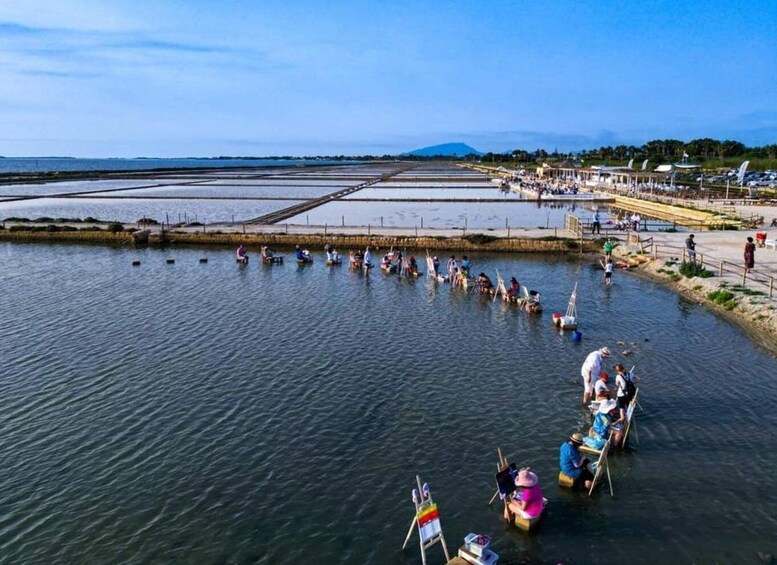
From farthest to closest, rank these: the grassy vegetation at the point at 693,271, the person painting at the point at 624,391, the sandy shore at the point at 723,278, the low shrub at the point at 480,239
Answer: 1. the low shrub at the point at 480,239
2. the grassy vegetation at the point at 693,271
3. the sandy shore at the point at 723,278
4. the person painting at the point at 624,391

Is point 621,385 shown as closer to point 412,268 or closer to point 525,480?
point 525,480

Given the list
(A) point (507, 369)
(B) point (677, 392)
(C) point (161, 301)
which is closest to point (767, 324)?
(B) point (677, 392)

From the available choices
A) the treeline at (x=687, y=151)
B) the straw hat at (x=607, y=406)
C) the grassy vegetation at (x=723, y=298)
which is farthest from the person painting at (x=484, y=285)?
the treeline at (x=687, y=151)

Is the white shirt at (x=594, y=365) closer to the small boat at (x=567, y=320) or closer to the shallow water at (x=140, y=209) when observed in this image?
the small boat at (x=567, y=320)

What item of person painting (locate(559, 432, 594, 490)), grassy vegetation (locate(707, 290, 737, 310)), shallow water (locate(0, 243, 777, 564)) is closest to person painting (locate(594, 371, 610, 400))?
shallow water (locate(0, 243, 777, 564))

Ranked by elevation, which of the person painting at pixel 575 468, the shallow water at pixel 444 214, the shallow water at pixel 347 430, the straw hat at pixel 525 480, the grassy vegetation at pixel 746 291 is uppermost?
the shallow water at pixel 444 214
